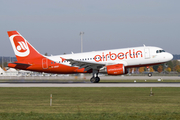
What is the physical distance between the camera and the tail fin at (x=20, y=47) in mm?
47375

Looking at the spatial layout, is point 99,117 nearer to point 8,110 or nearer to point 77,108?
point 77,108

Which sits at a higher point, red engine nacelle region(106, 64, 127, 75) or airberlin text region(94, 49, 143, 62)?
airberlin text region(94, 49, 143, 62)

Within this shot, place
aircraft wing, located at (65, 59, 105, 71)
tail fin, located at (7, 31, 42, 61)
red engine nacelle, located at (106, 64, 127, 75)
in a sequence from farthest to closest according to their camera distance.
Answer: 1. tail fin, located at (7, 31, 42, 61)
2. aircraft wing, located at (65, 59, 105, 71)
3. red engine nacelle, located at (106, 64, 127, 75)

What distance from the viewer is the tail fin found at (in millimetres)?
47375

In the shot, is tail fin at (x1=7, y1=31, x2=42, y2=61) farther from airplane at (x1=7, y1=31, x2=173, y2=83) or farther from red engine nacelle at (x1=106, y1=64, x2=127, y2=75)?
red engine nacelle at (x1=106, y1=64, x2=127, y2=75)

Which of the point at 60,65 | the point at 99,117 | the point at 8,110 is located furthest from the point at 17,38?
the point at 99,117

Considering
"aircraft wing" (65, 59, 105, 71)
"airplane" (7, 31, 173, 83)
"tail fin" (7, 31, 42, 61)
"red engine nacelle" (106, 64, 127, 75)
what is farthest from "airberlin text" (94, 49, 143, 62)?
"tail fin" (7, 31, 42, 61)

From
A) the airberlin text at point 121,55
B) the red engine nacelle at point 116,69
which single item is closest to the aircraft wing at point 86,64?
the airberlin text at point 121,55

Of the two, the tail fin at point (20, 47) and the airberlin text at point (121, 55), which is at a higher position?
the tail fin at point (20, 47)

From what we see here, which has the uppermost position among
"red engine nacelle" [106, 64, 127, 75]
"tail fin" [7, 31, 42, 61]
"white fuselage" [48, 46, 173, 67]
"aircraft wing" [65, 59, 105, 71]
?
"tail fin" [7, 31, 42, 61]

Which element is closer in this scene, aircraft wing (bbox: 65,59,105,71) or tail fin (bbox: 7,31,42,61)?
aircraft wing (bbox: 65,59,105,71)

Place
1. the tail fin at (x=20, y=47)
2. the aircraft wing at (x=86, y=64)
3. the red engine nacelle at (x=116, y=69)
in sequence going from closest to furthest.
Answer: the red engine nacelle at (x=116, y=69) → the aircraft wing at (x=86, y=64) → the tail fin at (x=20, y=47)

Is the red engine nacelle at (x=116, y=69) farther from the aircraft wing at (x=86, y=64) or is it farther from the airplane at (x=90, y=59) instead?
the aircraft wing at (x=86, y=64)

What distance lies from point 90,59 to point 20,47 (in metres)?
12.5
